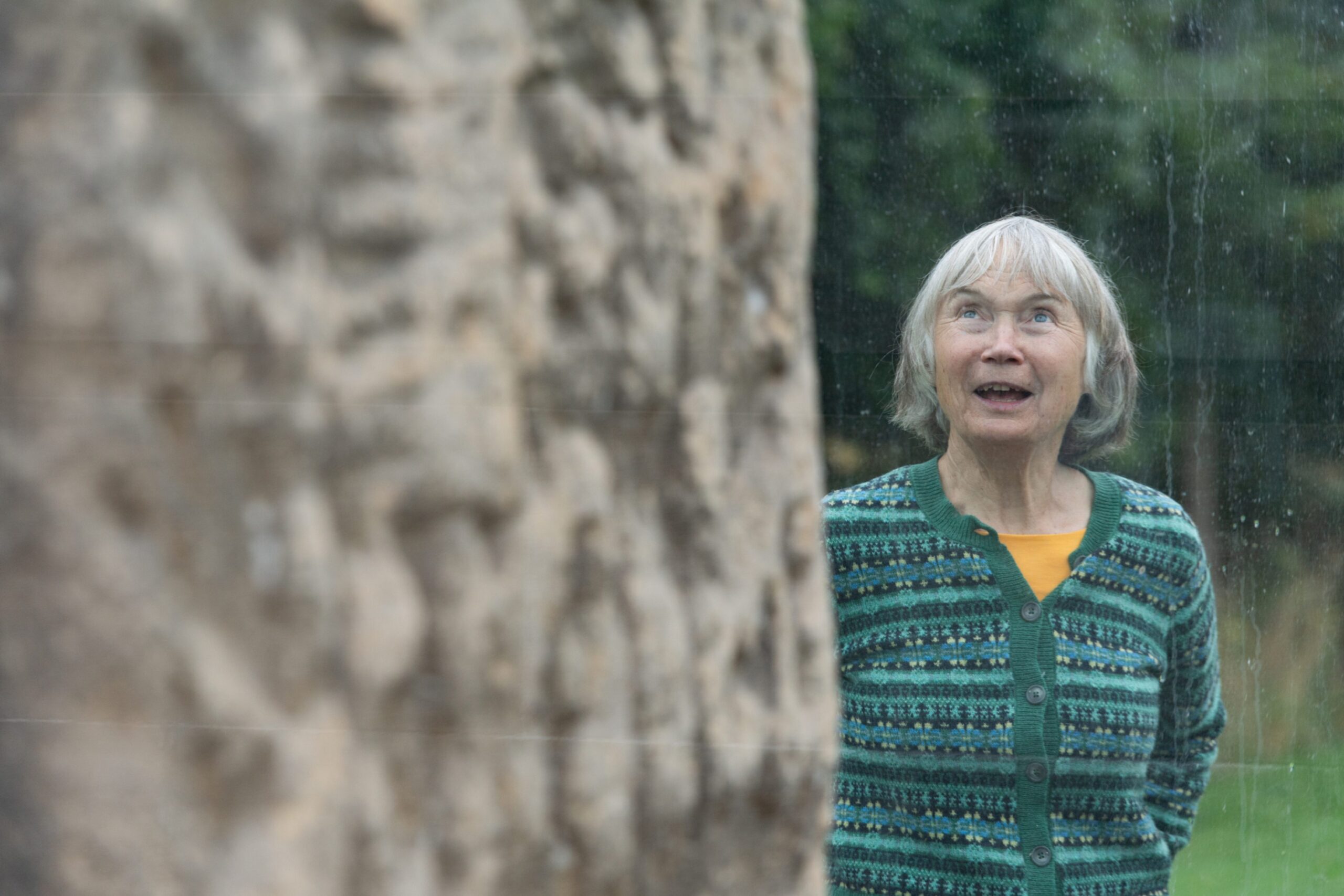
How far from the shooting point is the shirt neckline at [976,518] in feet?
4.58

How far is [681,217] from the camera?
29.6 inches

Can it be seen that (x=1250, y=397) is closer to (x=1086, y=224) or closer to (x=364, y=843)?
(x=1086, y=224)

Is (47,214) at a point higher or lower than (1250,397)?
higher

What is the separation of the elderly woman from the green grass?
5 cm

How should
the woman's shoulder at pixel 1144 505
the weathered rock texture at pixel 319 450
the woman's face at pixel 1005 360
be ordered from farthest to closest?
1. the woman's shoulder at pixel 1144 505
2. the woman's face at pixel 1005 360
3. the weathered rock texture at pixel 319 450

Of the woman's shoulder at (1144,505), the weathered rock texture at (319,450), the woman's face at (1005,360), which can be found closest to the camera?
the weathered rock texture at (319,450)

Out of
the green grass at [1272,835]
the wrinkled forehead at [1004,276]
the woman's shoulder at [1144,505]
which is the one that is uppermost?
the wrinkled forehead at [1004,276]

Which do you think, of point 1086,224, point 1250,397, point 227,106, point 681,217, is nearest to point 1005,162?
point 1086,224

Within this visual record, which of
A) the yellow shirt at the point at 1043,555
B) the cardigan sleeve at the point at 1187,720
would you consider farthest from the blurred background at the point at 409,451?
the cardigan sleeve at the point at 1187,720

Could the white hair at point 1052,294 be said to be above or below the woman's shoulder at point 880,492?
above

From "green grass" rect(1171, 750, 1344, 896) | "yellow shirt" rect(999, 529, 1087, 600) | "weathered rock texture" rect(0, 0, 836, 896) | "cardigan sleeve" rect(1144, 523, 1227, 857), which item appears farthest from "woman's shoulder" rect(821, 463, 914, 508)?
"weathered rock texture" rect(0, 0, 836, 896)

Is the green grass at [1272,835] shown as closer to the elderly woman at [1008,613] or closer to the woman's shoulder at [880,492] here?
the elderly woman at [1008,613]

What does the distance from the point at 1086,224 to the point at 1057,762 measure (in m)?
0.54

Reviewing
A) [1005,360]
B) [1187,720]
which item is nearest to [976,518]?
[1005,360]
